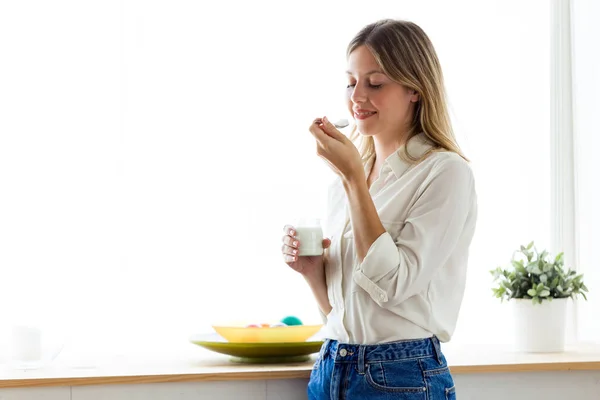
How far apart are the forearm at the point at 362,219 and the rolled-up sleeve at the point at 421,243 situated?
20 millimetres

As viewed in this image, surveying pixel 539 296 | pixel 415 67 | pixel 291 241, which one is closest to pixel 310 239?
pixel 291 241

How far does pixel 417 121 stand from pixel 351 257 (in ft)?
1.09

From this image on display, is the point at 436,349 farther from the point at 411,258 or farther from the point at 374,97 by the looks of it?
the point at 374,97

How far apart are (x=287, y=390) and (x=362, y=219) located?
578 millimetres

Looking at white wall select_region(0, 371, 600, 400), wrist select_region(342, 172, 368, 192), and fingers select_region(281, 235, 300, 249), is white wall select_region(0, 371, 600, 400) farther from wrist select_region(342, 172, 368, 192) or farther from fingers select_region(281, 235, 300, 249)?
wrist select_region(342, 172, 368, 192)

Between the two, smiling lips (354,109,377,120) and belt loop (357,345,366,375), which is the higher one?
smiling lips (354,109,377,120)

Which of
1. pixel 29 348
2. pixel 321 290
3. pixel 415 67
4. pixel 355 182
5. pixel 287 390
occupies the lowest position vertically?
pixel 287 390

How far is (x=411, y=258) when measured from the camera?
160 cm

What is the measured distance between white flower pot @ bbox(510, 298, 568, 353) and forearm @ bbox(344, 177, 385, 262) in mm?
941

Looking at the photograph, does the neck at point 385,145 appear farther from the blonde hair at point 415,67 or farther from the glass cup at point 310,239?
the glass cup at point 310,239

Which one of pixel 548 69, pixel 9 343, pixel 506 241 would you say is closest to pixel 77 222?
pixel 9 343

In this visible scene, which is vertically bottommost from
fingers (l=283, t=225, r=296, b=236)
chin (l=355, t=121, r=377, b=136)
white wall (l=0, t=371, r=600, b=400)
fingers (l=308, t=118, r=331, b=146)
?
white wall (l=0, t=371, r=600, b=400)

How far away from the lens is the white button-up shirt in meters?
1.60

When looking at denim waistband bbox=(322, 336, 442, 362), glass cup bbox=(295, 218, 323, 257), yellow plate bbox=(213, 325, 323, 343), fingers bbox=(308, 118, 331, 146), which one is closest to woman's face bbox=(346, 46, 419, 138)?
fingers bbox=(308, 118, 331, 146)
